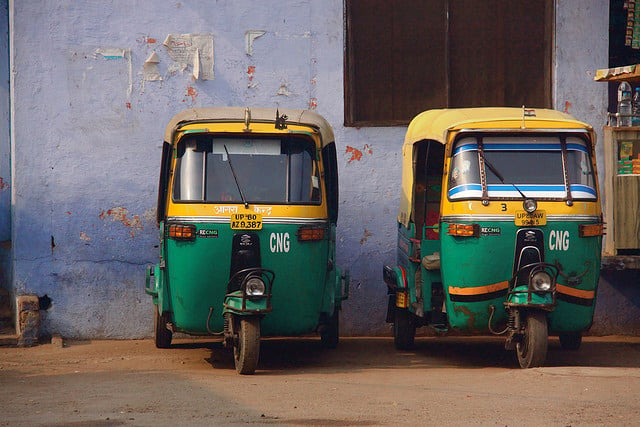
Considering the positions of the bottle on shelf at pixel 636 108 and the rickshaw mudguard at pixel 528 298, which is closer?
the rickshaw mudguard at pixel 528 298

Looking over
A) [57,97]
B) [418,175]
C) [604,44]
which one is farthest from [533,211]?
[57,97]

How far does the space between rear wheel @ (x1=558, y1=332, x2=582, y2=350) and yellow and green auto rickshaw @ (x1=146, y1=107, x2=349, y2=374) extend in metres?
2.74

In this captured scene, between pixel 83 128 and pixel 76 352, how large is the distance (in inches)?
100

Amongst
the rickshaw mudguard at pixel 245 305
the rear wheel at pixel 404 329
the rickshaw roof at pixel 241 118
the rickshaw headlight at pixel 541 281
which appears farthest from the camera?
the rear wheel at pixel 404 329

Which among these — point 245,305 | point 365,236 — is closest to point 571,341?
point 365,236

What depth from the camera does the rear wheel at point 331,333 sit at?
11.1 m

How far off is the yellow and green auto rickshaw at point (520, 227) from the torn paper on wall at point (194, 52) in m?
3.31

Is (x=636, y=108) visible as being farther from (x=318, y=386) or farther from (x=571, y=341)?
(x=318, y=386)

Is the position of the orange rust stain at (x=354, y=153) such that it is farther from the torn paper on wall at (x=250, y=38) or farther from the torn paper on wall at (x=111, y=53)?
the torn paper on wall at (x=111, y=53)

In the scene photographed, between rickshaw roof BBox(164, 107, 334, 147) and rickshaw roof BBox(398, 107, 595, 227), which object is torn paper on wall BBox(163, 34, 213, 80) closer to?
rickshaw roof BBox(164, 107, 334, 147)

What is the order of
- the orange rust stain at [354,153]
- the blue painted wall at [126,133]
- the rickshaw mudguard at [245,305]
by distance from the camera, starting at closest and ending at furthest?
the rickshaw mudguard at [245,305] → the blue painted wall at [126,133] → the orange rust stain at [354,153]

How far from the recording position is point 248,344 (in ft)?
29.6

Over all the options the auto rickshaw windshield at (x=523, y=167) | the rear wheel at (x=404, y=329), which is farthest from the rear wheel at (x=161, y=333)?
the auto rickshaw windshield at (x=523, y=167)

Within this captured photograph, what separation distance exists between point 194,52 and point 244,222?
348cm
